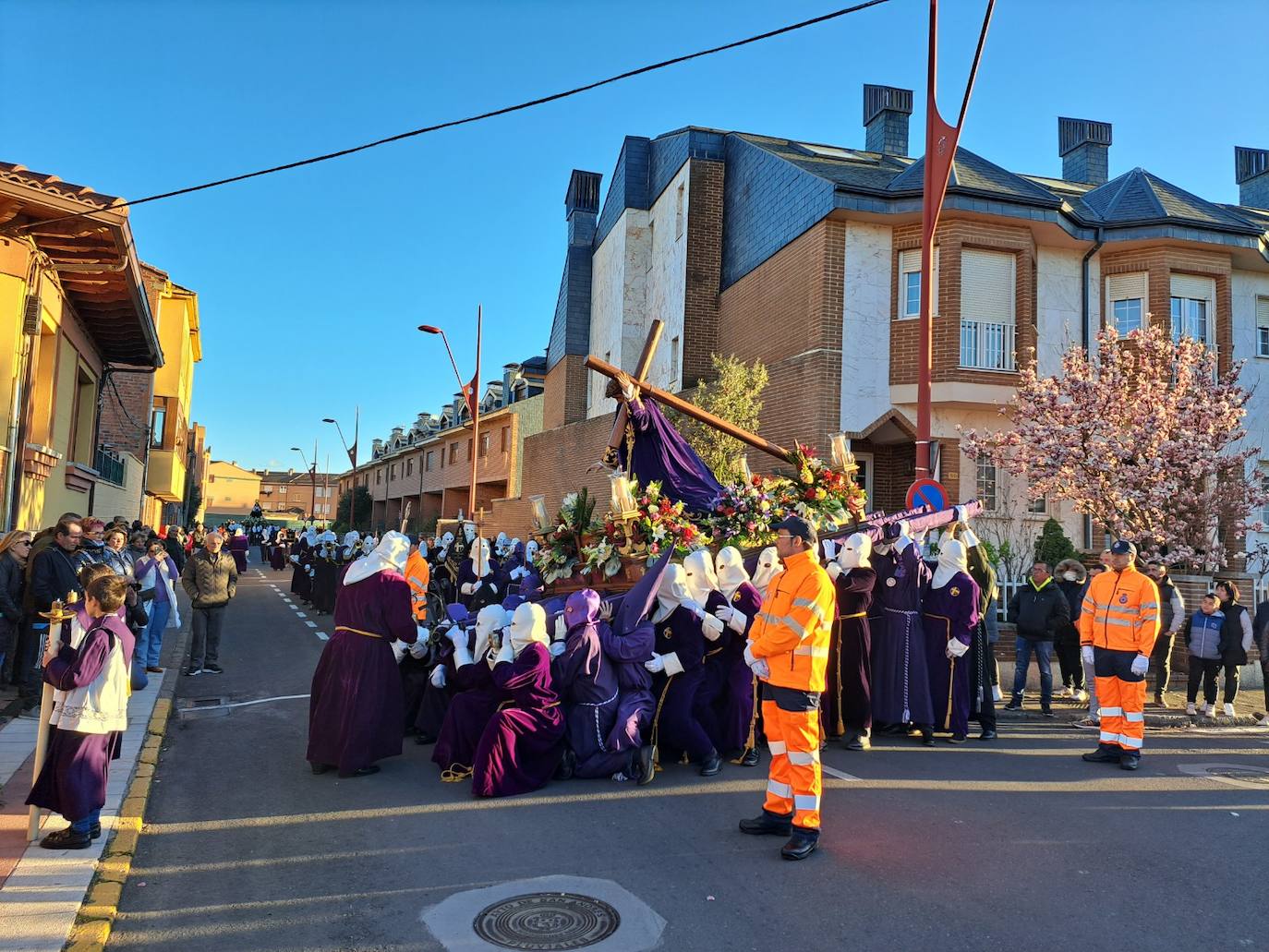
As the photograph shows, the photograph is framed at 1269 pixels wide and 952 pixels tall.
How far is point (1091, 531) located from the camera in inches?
699

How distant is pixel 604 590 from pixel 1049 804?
14.6 feet

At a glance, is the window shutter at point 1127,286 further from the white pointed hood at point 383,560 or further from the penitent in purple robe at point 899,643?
the white pointed hood at point 383,560

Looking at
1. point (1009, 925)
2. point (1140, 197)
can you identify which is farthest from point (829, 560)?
point (1140, 197)

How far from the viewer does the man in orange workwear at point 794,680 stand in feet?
17.1

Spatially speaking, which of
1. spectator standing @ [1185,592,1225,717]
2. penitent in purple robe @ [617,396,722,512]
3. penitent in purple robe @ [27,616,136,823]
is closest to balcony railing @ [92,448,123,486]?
penitent in purple robe @ [617,396,722,512]

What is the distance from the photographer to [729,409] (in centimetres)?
1714

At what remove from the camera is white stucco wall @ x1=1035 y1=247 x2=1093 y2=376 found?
1783 cm

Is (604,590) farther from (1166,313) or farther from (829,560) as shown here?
(1166,313)

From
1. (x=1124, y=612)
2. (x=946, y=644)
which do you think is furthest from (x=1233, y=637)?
(x=946, y=644)

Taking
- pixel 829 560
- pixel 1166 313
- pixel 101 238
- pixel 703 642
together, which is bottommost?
pixel 703 642

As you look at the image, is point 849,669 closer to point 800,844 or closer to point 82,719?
point 800,844

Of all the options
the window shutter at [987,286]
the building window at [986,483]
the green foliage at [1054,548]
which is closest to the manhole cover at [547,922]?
the green foliage at [1054,548]

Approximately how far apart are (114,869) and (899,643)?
258 inches

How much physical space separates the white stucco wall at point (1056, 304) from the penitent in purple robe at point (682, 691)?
13.3 metres
